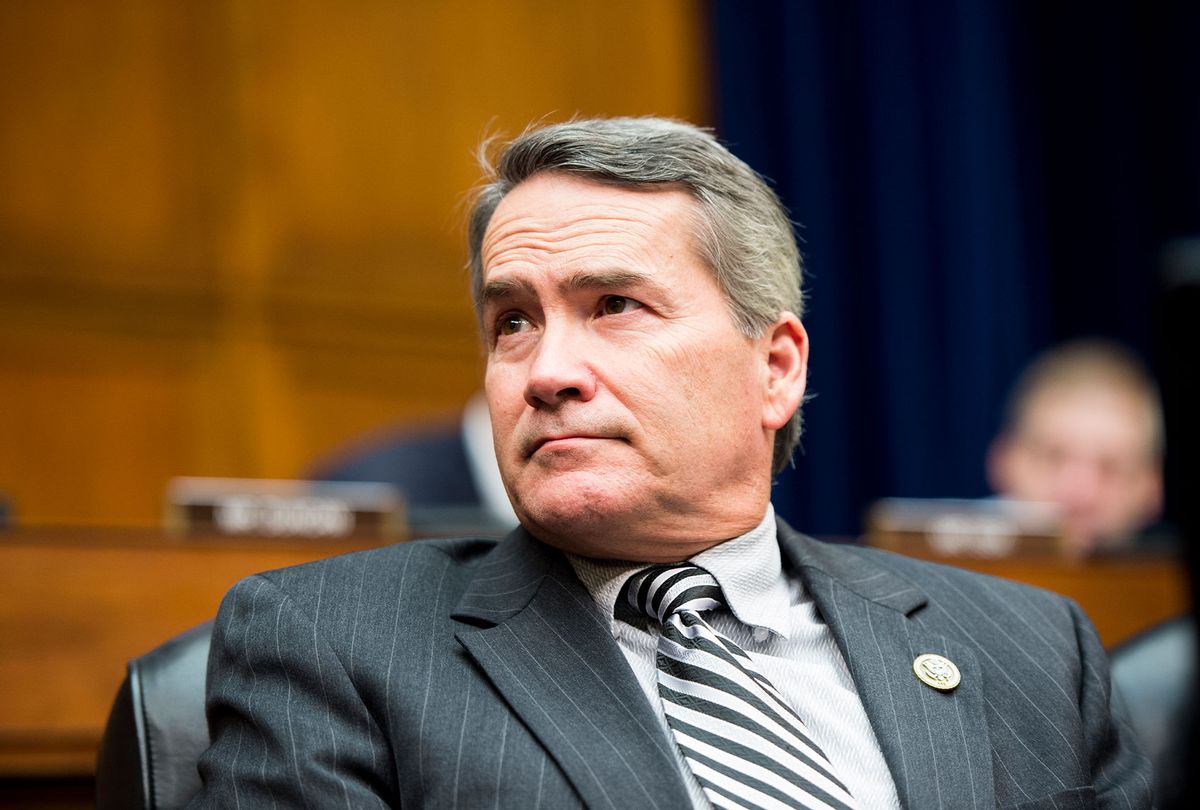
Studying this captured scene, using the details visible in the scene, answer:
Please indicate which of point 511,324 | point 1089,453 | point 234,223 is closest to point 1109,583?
point 1089,453

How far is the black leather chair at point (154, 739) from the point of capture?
1.50 meters

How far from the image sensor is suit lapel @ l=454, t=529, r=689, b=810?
4.58 ft

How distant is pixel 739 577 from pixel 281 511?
42.7 inches

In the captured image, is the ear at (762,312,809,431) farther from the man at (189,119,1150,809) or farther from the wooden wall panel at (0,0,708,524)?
the wooden wall panel at (0,0,708,524)

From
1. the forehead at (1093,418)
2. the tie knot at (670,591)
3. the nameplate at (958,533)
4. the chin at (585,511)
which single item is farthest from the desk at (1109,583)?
the chin at (585,511)

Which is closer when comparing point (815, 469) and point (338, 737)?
point (338, 737)

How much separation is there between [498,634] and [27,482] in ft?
9.36

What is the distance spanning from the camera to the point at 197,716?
5.06 feet

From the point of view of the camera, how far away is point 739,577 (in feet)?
5.57

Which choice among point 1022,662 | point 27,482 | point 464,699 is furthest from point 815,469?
point 464,699

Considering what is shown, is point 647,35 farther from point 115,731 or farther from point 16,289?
point 115,731

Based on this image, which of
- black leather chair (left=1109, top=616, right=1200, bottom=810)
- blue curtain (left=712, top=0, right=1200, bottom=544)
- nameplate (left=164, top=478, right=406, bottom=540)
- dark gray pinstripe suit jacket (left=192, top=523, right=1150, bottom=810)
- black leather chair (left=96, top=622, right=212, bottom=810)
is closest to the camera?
dark gray pinstripe suit jacket (left=192, top=523, right=1150, bottom=810)

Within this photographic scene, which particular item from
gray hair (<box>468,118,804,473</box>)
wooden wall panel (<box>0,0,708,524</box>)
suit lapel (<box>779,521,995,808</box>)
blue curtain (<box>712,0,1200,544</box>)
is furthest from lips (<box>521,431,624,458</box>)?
blue curtain (<box>712,0,1200,544</box>)

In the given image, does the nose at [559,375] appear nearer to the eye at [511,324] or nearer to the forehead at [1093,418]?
the eye at [511,324]
